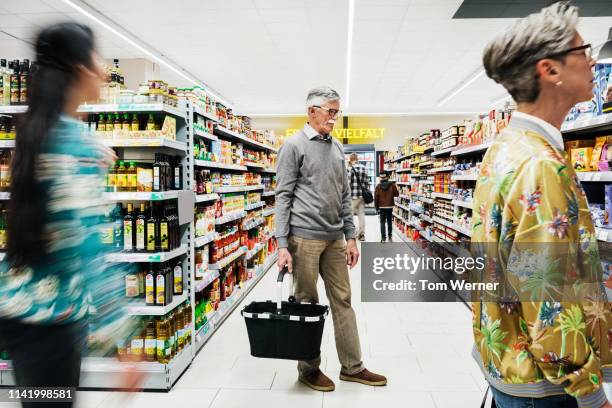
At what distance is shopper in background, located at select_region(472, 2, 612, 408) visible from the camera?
2.77 ft

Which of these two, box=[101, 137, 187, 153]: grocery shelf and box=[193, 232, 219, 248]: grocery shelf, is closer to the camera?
box=[101, 137, 187, 153]: grocery shelf

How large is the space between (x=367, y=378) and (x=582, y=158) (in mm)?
1888

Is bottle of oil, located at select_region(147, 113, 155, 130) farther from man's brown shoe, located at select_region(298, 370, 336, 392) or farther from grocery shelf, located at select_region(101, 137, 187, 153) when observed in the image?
man's brown shoe, located at select_region(298, 370, 336, 392)

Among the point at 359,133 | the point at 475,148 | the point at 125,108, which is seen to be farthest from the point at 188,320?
the point at 359,133

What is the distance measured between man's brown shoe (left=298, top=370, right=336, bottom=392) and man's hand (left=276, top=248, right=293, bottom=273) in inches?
30.5

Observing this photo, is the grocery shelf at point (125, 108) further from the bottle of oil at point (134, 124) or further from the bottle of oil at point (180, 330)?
the bottle of oil at point (180, 330)

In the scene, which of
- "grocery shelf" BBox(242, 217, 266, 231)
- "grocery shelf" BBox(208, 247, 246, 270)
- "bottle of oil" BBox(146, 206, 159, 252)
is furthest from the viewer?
"grocery shelf" BBox(242, 217, 266, 231)

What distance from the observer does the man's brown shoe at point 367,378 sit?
9.26ft

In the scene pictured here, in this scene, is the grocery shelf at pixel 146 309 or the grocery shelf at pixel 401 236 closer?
the grocery shelf at pixel 146 309

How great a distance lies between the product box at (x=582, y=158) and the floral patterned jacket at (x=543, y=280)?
159cm

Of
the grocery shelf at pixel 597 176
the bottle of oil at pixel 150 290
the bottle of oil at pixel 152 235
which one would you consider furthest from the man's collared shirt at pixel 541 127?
the bottle of oil at pixel 150 290

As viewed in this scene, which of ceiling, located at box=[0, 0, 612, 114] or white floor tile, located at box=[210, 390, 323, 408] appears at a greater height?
ceiling, located at box=[0, 0, 612, 114]

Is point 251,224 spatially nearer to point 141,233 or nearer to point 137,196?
point 141,233

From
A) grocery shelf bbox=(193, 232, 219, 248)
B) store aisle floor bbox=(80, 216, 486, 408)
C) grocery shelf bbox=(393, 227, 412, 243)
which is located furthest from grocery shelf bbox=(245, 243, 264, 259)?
grocery shelf bbox=(393, 227, 412, 243)
